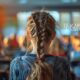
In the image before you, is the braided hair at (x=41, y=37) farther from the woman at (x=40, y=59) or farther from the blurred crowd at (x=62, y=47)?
the blurred crowd at (x=62, y=47)

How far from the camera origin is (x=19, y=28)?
9.44 meters

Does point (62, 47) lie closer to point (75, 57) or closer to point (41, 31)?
point (75, 57)

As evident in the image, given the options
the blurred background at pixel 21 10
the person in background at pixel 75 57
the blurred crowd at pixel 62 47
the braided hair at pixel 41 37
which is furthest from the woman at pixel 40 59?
the blurred background at pixel 21 10

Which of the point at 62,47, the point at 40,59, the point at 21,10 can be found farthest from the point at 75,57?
the point at 21,10

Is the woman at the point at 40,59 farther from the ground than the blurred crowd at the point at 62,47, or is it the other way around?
the woman at the point at 40,59

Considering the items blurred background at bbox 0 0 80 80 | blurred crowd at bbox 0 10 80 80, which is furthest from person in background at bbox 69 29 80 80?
blurred background at bbox 0 0 80 80

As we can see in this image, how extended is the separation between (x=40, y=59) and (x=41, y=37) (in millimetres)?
105

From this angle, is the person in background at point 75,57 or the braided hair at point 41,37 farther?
the person in background at point 75,57

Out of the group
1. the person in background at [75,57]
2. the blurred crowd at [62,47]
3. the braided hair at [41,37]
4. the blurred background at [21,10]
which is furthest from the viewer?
the blurred background at [21,10]

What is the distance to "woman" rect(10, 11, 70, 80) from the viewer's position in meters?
1.39

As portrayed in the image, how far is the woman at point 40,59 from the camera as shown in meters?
1.39

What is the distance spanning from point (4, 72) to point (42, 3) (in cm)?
720

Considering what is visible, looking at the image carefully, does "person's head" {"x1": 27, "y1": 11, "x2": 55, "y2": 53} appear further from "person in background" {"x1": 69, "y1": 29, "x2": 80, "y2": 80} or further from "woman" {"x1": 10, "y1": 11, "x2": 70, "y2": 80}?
"person in background" {"x1": 69, "y1": 29, "x2": 80, "y2": 80}

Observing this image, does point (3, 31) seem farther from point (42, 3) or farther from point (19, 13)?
point (42, 3)
